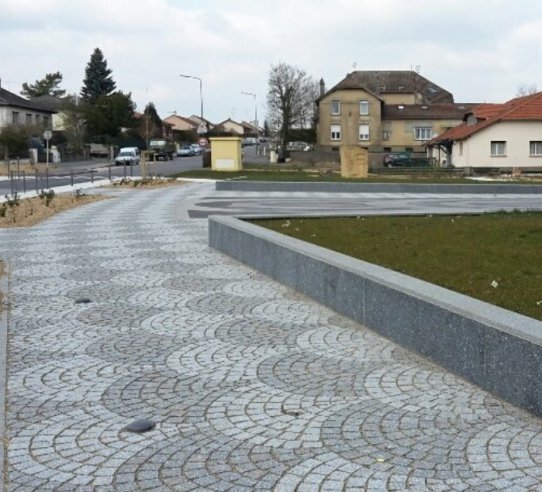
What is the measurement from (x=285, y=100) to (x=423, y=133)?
1783cm

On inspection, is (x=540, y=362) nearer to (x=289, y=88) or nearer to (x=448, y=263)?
(x=448, y=263)

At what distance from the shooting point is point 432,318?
20.4 feet

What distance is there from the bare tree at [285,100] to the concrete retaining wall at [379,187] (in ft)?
157

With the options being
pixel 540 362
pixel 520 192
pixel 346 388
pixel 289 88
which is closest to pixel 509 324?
pixel 540 362

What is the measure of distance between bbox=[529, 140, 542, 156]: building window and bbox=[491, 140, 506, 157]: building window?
197 cm

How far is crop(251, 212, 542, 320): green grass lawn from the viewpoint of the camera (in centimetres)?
735

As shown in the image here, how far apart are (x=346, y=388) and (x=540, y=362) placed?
1420 millimetres

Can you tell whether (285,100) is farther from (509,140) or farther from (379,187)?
(379,187)

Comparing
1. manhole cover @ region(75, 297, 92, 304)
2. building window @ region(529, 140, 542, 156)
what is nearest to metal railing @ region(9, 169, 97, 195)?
manhole cover @ region(75, 297, 92, 304)

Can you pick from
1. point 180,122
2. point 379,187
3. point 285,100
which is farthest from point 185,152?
point 180,122

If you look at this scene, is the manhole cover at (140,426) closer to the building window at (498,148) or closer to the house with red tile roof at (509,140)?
the house with red tile roof at (509,140)

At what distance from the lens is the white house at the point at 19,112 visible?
80.6m

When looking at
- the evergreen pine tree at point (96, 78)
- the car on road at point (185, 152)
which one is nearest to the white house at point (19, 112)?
the car on road at point (185, 152)

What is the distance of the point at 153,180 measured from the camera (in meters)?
37.8
